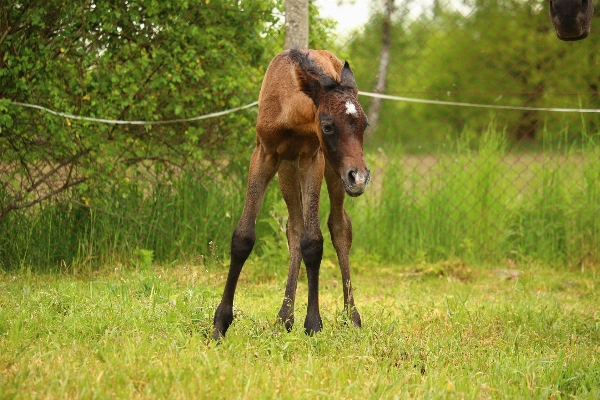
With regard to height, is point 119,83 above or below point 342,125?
above

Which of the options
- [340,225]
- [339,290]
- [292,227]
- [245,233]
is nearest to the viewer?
[245,233]

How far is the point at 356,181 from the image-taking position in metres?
3.91

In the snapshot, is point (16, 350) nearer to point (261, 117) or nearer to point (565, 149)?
point (261, 117)

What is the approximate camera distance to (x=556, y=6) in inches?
149

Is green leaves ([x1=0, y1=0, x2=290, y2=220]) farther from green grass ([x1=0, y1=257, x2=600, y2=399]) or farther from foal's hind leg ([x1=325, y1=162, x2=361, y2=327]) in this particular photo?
foal's hind leg ([x1=325, y1=162, x2=361, y2=327])

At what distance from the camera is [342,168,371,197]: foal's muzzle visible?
12.8 feet

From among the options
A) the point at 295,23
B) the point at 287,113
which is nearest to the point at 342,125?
the point at 287,113

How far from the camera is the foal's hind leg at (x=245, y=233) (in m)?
4.34

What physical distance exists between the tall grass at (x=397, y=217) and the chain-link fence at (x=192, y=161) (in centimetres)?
2

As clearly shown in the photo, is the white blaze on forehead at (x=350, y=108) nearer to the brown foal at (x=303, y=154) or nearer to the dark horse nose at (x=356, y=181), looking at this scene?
the brown foal at (x=303, y=154)

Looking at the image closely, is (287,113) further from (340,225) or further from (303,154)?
(340,225)

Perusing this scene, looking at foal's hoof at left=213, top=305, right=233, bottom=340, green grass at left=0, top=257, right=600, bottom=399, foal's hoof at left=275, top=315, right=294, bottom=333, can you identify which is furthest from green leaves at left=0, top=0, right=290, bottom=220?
foal's hoof at left=213, top=305, right=233, bottom=340

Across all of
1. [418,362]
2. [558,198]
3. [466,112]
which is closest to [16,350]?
[418,362]

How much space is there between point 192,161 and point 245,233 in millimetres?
3128
